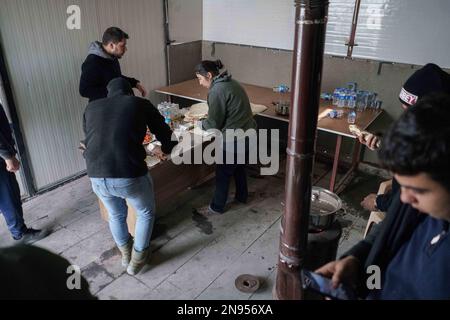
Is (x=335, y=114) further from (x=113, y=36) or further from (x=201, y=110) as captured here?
(x=113, y=36)

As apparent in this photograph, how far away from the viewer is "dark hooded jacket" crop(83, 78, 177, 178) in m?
2.21

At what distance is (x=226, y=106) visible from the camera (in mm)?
3000

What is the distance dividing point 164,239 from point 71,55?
78.9 inches

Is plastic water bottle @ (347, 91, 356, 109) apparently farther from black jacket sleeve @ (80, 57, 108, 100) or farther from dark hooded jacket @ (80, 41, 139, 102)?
black jacket sleeve @ (80, 57, 108, 100)

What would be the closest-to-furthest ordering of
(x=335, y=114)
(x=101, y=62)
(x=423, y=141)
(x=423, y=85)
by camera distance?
(x=423, y=141) → (x=423, y=85) → (x=101, y=62) → (x=335, y=114)

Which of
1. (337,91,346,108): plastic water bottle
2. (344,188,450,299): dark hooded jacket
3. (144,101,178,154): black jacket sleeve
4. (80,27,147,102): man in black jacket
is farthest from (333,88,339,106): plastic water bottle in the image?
(344,188,450,299): dark hooded jacket

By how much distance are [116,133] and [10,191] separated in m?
1.21

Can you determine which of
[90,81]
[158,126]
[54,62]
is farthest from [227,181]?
[54,62]

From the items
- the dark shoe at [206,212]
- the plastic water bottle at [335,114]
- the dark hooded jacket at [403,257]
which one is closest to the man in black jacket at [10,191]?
the dark shoe at [206,212]

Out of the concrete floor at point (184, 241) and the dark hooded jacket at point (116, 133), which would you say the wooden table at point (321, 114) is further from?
the dark hooded jacket at point (116, 133)

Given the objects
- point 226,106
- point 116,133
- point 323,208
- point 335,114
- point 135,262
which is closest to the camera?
point 116,133

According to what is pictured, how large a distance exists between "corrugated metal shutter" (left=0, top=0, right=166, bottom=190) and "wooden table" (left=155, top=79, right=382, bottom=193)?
69 centimetres

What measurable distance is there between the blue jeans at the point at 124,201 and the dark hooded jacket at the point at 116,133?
7 cm
